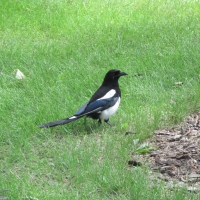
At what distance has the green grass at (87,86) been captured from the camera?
15.1 ft

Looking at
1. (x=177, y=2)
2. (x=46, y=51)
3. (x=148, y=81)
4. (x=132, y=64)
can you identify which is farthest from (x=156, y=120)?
(x=177, y=2)

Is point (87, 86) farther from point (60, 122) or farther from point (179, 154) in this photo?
point (179, 154)

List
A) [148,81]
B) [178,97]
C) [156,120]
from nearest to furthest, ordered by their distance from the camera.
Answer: [156,120]
[178,97]
[148,81]

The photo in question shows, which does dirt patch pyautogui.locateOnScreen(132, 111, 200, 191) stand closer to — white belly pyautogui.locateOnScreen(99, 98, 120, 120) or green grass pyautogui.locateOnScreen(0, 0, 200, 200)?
green grass pyautogui.locateOnScreen(0, 0, 200, 200)

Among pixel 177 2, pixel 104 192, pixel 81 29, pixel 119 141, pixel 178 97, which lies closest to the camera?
pixel 104 192

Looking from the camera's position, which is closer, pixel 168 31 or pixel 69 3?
pixel 168 31

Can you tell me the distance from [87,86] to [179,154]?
2.40 metres

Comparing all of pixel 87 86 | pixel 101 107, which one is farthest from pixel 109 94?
pixel 87 86

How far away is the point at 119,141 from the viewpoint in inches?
212

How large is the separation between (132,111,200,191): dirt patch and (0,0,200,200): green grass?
0.15m

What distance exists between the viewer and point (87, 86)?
7.05 m

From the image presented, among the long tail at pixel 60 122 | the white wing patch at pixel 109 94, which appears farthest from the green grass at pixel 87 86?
the white wing patch at pixel 109 94

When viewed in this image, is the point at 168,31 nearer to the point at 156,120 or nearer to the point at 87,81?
the point at 87,81

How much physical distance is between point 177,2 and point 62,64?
3599 mm
